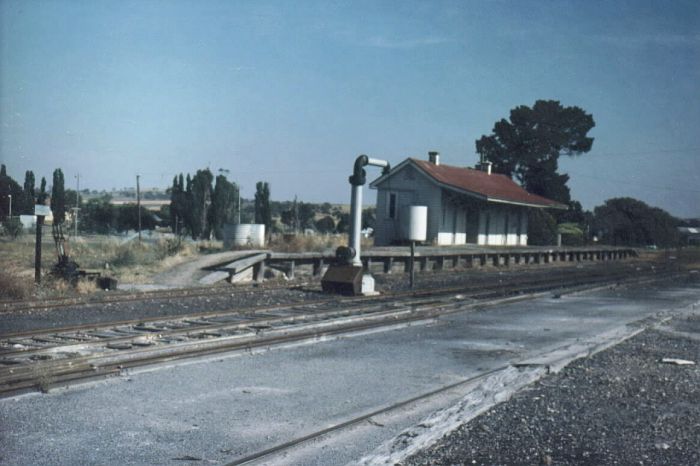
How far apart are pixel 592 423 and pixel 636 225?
6053cm

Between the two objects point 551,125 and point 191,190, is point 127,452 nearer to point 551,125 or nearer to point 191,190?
point 191,190

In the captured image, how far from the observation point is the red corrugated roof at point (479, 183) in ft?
119

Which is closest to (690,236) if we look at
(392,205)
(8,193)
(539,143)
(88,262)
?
(539,143)

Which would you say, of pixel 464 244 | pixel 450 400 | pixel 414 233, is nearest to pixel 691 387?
pixel 450 400

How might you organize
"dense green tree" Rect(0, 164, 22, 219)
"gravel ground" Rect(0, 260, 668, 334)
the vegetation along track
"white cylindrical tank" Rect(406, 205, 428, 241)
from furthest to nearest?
1. "dense green tree" Rect(0, 164, 22, 219)
2. "white cylindrical tank" Rect(406, 205, 428, 241)
3. "gravel ground" Rect(0, 260, 668, 334)
4. the vegetation along track

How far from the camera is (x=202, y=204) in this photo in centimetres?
5447

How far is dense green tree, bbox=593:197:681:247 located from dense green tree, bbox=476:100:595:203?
417 cm

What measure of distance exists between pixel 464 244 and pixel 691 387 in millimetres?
30527

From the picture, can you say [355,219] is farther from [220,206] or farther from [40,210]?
[220,206]

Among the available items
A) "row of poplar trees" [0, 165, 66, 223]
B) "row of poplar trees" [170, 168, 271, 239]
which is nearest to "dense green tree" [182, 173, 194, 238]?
"row of poplar trees" [170, 168, 271, 239]

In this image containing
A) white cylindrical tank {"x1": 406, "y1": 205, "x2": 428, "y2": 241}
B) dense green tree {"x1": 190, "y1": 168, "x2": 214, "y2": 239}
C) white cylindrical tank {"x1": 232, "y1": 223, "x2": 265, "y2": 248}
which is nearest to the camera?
white cylindrical tank {"x1": 406, "y1": 205, "x2": 428, "y2": 241}

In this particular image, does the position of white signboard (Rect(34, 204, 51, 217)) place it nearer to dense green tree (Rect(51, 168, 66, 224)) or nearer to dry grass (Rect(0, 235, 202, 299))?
dry grass (Rect(0, 235, 202, 299))

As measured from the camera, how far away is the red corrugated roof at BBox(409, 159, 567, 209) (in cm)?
3622

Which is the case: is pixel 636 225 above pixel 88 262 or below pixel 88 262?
above
